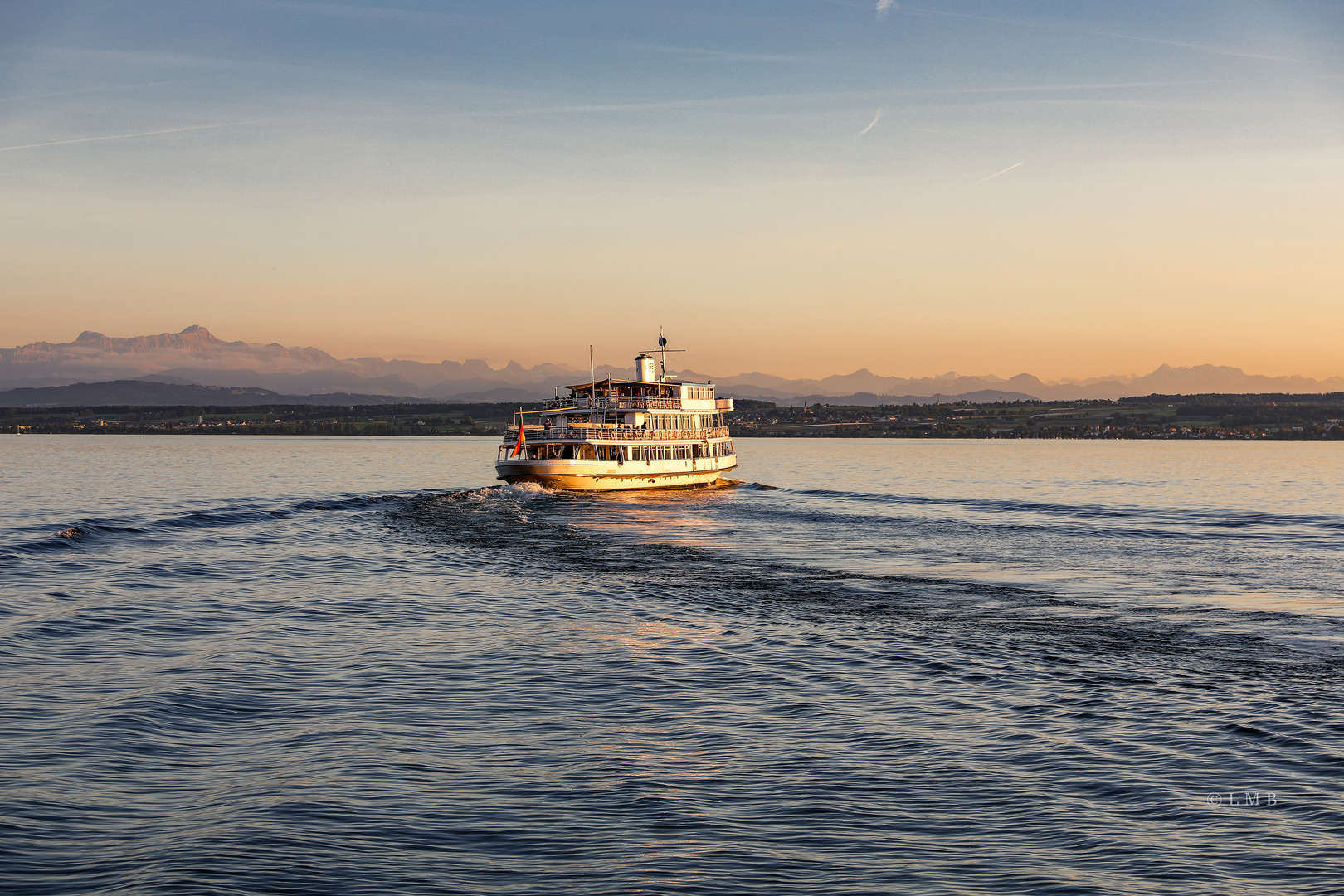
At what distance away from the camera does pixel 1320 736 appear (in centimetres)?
1739

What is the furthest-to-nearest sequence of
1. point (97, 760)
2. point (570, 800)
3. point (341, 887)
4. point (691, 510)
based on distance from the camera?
1. point (691, 510)
2. point (97, 760)
3. point (570, 800)
4. point (341, 887)

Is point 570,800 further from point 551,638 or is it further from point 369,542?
point 369,542

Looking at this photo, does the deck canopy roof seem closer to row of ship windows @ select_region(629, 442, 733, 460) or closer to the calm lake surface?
row of ship windows @ select_region(629, 442, 733, 460)

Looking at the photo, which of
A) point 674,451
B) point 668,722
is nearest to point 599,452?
point 674,451

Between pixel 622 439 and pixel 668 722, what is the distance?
7096cm

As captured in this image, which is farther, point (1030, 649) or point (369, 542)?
point (369, 542)

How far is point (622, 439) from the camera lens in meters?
89.2

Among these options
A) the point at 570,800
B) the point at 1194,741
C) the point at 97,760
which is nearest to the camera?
the point at 570,800

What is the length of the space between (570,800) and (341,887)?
11.9 ft

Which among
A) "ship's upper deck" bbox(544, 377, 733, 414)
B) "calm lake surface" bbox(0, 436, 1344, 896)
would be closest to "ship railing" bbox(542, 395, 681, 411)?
"ship's upper deck" bbox(544, 377, 733, 414)

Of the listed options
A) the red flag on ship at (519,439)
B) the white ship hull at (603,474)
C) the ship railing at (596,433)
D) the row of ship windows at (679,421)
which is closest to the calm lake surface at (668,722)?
the red flag on ship at (519,439)

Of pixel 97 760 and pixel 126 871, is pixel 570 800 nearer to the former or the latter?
pixel 126 871

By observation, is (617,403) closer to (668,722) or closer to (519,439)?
(519,439)

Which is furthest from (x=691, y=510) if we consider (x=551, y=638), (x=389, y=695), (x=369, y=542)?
(x=389, y=695)
